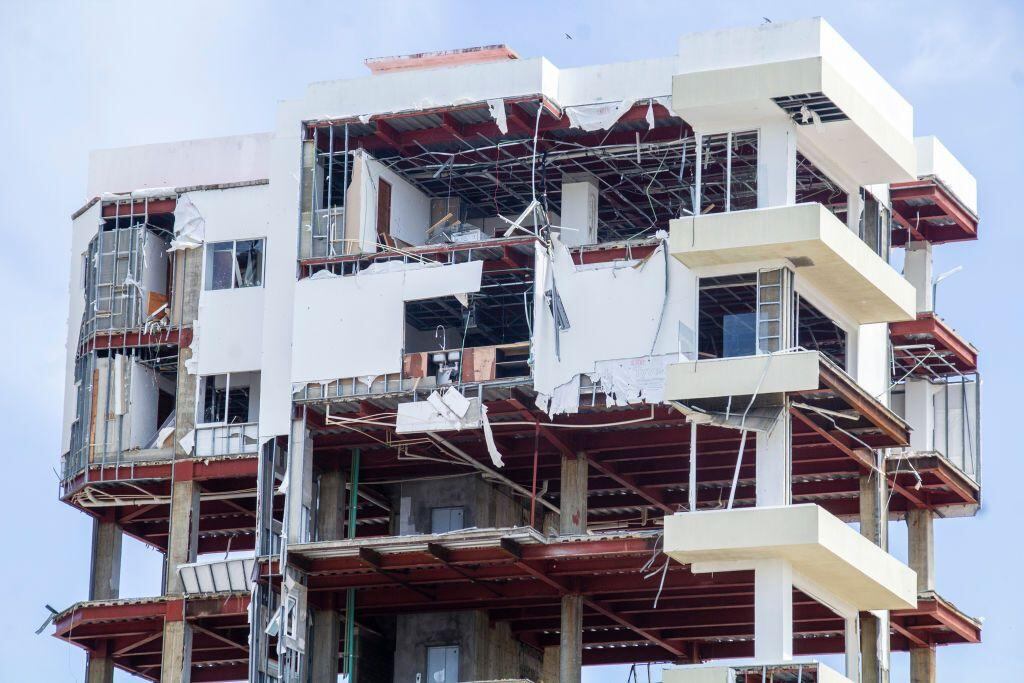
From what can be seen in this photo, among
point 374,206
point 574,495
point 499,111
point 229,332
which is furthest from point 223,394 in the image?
point 499,111

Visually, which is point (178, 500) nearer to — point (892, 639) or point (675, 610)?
point (675, 610)

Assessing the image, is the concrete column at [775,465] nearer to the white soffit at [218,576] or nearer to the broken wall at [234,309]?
the white soffit at [218,576]

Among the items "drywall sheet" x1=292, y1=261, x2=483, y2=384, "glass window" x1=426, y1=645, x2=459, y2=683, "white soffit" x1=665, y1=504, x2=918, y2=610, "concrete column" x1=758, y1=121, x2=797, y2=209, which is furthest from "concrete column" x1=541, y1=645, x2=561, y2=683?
"concrete column" x1=758, y1=121, x2=797, y2=209

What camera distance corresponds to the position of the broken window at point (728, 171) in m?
79.9

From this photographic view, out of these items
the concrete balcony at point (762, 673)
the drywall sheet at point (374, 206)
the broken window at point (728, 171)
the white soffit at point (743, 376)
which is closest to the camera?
the concrete balcony at point (762, 673)

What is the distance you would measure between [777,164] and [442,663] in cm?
2175

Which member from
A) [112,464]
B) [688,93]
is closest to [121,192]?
[112,464]

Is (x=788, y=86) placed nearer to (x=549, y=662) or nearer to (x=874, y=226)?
(x=874, y=226)

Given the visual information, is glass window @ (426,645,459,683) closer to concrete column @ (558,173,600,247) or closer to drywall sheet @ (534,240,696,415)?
drywall sheet @ (534,240,696,415)

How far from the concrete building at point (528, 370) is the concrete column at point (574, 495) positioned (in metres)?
0.12

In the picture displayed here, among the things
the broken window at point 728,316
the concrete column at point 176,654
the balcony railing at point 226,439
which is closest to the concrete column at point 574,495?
the broken window at point 728,316

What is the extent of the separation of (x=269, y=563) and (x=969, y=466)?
83.1 feet

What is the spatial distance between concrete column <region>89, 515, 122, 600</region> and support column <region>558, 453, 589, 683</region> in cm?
1581

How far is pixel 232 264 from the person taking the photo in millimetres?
86750
